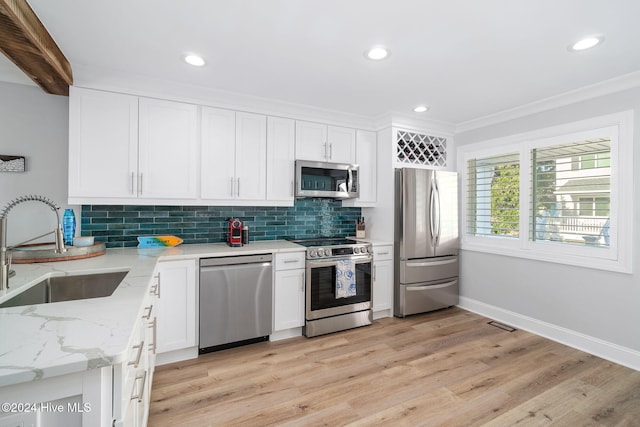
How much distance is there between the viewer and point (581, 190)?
2891 millimetres

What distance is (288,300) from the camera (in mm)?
3010

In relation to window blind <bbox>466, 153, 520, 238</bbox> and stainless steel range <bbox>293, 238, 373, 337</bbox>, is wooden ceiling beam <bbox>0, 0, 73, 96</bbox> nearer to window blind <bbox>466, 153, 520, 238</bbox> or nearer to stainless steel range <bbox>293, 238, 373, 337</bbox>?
stainless steel range <bbox>293, 238, 373, 337</bbox>

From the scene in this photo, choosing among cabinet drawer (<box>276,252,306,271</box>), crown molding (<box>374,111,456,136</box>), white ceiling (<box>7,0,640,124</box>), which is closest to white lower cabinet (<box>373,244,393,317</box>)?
cabinet drawer (<box>276,252,306,271</box>)

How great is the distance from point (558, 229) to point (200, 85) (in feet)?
12.4

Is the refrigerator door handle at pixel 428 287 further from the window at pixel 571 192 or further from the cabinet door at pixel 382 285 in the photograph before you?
the window at pixel 571 192

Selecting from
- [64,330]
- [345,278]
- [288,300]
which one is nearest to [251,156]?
[288,300]

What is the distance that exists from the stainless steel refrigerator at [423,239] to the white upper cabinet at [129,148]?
2.32m

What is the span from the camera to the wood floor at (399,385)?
1934 millimetres

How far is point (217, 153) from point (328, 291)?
1.80m

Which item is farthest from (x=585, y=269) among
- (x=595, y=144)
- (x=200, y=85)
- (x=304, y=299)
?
(x=200, y=85)

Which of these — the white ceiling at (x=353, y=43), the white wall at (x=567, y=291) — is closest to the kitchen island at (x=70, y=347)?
the white ceiling at (x=353, y=43)

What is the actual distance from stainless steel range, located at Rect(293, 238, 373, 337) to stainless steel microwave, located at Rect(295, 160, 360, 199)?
582mm

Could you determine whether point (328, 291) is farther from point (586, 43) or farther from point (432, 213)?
point (586, 43)

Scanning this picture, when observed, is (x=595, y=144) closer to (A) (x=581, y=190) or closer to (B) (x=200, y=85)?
(A) (x=581, y=190)
